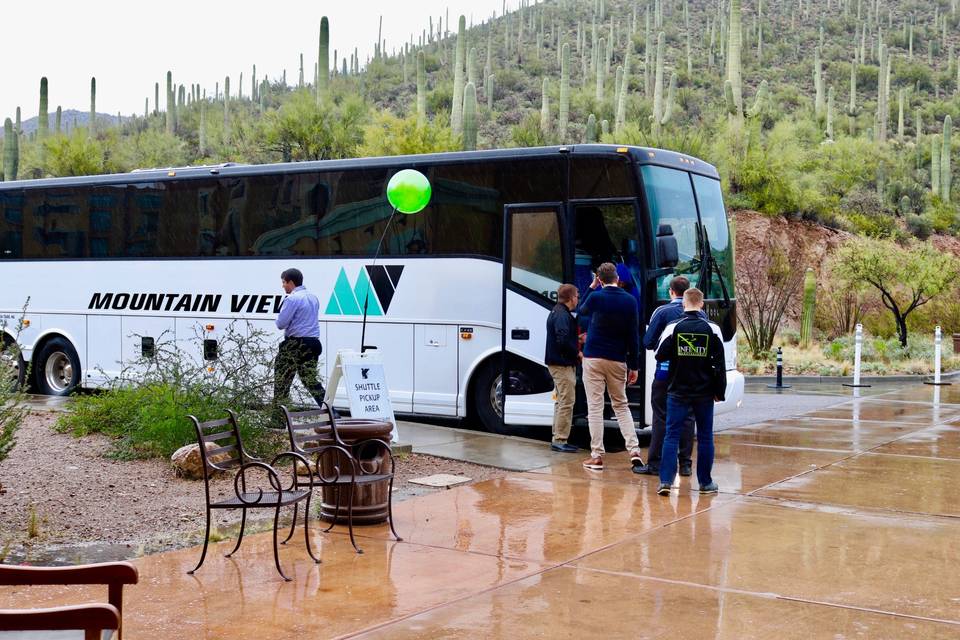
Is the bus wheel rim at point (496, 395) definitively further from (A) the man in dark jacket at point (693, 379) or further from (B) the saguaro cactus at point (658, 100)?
(B) the saguaro cactus at point (658, 100)

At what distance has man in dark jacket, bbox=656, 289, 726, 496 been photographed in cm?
1006

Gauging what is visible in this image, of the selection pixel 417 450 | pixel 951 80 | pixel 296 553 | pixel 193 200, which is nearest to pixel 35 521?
pixel 296 553

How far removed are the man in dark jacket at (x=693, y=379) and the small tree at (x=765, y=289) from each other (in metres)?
16.5

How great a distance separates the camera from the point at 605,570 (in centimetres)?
739

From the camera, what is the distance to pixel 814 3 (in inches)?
3135

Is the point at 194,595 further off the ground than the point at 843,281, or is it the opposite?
the point at 843,281

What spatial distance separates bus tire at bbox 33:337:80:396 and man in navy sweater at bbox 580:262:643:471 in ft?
33.4

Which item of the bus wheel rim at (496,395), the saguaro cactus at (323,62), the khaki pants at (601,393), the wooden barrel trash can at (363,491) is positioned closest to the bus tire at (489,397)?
the bus wheel rim at (496,395)

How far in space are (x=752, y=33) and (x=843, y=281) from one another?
4480 centimetres

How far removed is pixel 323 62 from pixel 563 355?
34.9 meters

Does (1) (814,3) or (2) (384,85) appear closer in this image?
(2) (384,85)

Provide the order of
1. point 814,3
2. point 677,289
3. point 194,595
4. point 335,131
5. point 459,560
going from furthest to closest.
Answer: point 814,3 → point 335,131 → point 677,289 → point 459,560 → point 194,595

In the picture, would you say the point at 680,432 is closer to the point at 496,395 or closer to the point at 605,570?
the point at 605,570

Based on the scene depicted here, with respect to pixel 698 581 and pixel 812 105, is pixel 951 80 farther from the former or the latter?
pixel 698 581
